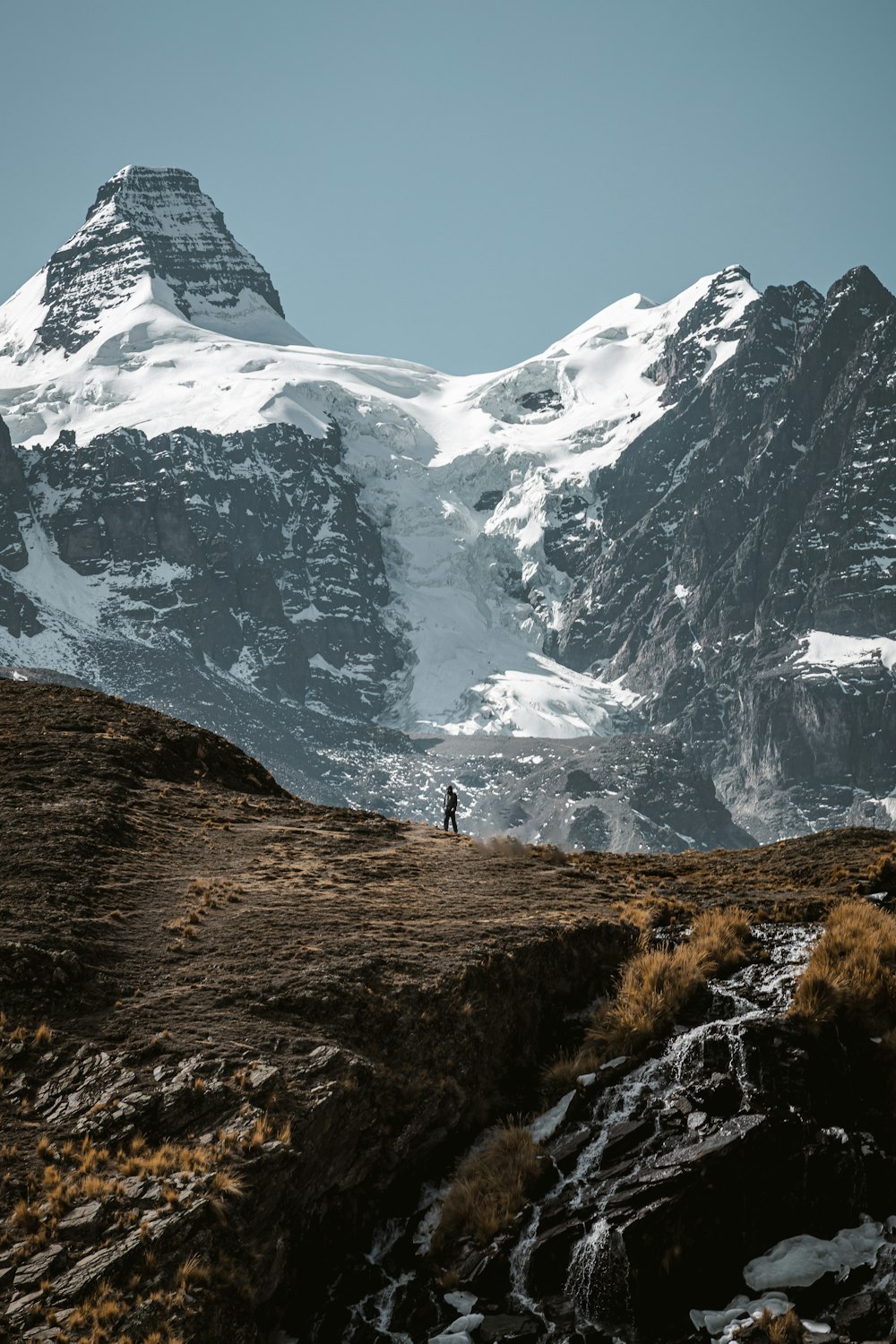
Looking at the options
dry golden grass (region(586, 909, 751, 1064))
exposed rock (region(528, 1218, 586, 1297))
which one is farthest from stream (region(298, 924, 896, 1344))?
dry golden grass (region(586, 909, 751, 1064))

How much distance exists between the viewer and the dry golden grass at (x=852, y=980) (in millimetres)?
21562

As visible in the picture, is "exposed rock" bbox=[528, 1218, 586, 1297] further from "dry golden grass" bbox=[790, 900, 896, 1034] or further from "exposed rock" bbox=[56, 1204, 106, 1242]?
"exposed rock" bbox=[56, 1204, 106, 1242]

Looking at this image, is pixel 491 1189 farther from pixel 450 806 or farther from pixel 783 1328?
pixel 450 806

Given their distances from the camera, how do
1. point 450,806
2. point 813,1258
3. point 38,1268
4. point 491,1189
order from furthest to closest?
point 450,806 → point 491,1189 → point 813,1258 → point 38,1268

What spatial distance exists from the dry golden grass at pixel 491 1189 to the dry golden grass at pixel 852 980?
5.28 metres

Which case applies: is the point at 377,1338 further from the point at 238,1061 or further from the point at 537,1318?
the point at 238,1061

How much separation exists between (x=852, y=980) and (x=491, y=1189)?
24.3ft

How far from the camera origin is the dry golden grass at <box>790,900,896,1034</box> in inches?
849

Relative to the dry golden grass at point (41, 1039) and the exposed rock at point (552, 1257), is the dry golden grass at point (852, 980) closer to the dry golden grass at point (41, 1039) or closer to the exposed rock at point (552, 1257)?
the exposed rock at point (552, 1257)

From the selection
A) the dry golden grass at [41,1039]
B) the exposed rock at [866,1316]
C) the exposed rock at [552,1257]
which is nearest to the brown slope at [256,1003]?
the dry golden grass at [41,1039]

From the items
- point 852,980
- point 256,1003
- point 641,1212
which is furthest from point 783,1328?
point 256,1003

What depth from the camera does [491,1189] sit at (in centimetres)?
1934

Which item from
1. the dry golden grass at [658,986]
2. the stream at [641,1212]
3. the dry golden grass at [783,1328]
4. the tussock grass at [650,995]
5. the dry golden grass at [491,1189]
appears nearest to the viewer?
the dry golden grass at [783,1328]

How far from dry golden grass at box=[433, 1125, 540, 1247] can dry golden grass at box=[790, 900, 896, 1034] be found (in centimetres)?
528
